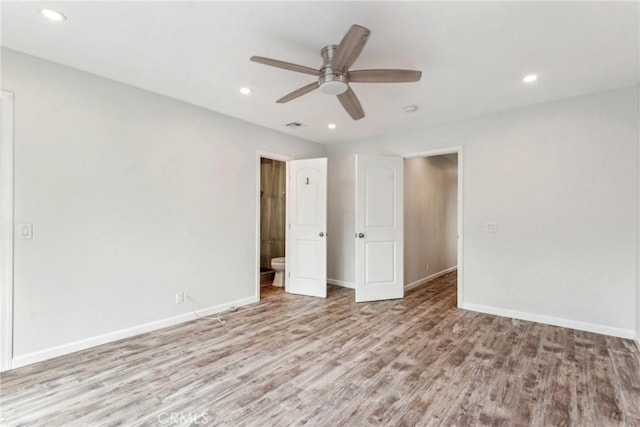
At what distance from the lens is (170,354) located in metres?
2.75

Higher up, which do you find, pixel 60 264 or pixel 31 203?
pixel 31 203

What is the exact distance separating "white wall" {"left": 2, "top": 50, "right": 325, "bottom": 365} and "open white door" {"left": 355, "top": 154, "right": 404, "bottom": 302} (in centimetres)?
173

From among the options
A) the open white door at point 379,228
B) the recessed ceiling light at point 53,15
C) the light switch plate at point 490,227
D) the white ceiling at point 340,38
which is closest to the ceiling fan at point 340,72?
the white ceiling at point 340,38

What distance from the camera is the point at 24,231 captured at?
2525 mm

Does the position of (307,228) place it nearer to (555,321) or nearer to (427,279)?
(427,279)

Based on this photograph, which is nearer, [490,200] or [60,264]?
[60,264]

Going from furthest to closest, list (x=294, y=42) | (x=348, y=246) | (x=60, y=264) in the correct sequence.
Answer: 1. (x=348, y=246)
2. (x=60, y=264)
3. (x=294, y=42)

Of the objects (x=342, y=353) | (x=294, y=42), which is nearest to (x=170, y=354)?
(x=342, y=353)

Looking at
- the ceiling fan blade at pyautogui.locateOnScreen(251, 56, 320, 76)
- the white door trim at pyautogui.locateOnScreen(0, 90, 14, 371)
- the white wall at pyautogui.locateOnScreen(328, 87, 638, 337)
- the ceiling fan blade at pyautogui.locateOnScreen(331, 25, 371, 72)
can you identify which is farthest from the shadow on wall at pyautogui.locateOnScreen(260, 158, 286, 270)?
the ceiling fan blade at pyautogui.locateOnScreen(331, 25, 371, 72)

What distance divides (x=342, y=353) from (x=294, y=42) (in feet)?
8.72

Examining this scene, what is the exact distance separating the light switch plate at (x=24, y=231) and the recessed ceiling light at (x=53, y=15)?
1.63m

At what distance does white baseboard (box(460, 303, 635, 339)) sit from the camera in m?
3.18

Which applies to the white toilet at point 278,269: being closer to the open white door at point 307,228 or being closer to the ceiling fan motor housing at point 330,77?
the open white door at point 307,228

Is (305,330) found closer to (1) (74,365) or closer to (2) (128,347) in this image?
(2) (128,347)
